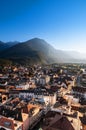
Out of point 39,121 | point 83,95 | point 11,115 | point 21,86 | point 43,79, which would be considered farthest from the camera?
point 43,79

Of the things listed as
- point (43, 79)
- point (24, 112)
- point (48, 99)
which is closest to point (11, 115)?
point (24, 112)

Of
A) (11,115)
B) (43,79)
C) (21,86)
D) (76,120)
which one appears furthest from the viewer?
(43,79)

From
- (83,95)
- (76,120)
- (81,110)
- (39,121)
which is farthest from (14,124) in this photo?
(83,95)

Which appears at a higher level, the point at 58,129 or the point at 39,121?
the point at 58,129

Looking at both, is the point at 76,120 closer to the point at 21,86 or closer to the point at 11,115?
the point at 11,115

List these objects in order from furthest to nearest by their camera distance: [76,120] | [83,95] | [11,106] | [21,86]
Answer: [21,86]
[83,95]
[11,106]
[76,120]

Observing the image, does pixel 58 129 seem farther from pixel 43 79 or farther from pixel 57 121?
pixel 43 79

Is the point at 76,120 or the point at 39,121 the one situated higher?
the point at 76,120

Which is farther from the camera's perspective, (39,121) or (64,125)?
(39,121)

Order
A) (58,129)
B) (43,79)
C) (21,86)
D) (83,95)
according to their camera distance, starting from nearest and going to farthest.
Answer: (58,129) → (83,95) → (21,86) → (43,79)
